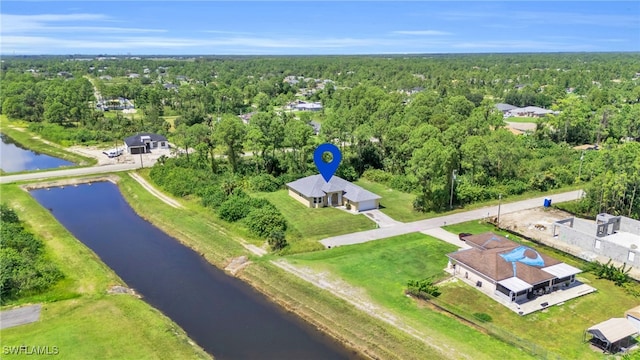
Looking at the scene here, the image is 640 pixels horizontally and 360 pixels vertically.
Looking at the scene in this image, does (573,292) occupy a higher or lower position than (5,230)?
lower

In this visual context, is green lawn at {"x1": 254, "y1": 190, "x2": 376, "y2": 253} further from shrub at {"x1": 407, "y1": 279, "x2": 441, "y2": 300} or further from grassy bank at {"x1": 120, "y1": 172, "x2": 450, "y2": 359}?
shrub at {"x1": 407, "y1": 279, "x2": 441, "y2": 300}

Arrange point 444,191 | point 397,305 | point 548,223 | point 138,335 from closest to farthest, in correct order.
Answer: point 138,335 < point 397,305 < point 548,223 < point 444,191

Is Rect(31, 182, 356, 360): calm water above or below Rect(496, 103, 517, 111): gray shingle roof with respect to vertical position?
below

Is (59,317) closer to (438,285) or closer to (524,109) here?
(438,285)

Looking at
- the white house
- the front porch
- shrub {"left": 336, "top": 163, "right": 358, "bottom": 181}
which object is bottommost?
the front porch

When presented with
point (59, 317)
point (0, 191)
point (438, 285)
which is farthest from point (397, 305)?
point (0, 191)

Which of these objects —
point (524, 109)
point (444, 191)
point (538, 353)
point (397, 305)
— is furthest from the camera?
point (524, 109)

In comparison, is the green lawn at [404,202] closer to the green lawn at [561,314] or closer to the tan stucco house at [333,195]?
the tan stucco house at [333,195]

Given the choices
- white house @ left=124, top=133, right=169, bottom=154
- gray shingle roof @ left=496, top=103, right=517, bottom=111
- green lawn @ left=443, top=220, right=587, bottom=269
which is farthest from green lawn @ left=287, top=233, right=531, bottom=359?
gray shingle roof @ left=496, top=103, right=517, bottom=111
